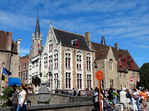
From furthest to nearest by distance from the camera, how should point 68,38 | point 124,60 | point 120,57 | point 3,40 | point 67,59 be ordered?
point 120,57 → point 124,60 → point 68,38 → point 67,59 → point 3,40

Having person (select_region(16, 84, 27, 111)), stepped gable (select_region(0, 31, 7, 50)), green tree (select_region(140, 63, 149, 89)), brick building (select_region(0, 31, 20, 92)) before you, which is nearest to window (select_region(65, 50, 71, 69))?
brick building (select_region(0, 31, 20, 92))

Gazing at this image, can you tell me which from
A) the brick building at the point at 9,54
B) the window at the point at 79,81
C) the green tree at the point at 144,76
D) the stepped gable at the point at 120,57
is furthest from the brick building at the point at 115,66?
the brick building at the point at 9,54

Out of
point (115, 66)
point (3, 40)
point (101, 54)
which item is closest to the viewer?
point (3, 40)

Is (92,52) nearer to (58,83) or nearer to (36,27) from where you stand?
(58,83)

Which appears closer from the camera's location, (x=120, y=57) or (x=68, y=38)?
(x=68, y=38)

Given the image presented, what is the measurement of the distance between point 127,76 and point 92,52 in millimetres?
10807

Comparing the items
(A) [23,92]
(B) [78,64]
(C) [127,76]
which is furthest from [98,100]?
(C) [127,76]

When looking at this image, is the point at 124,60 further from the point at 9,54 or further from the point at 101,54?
the point at 9,54

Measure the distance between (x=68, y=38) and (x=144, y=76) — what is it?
19018 millimetres

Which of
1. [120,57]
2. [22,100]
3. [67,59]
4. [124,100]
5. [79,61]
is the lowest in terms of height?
[124,100]

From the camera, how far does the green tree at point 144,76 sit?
1681 inches

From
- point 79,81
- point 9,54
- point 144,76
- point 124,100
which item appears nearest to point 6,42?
point 9,54

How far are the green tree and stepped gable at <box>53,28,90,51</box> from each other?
14.2 m

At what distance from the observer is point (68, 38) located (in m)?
37.8
